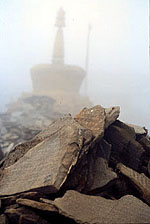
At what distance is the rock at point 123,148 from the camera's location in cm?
266

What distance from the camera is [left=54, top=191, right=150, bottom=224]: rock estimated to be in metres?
1.62

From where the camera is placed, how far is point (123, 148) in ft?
8.88

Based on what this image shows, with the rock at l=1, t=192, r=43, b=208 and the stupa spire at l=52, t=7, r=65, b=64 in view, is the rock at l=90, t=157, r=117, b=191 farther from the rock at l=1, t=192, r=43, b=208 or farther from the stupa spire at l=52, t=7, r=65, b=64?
Answer: the stupa spire at l=52, t=7, r=65, b=64

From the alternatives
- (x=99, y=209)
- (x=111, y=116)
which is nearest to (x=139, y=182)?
(x=99, y=209)

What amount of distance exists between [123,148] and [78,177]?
3.02 ft

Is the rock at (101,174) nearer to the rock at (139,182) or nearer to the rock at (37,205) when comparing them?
the rock at (139,182)

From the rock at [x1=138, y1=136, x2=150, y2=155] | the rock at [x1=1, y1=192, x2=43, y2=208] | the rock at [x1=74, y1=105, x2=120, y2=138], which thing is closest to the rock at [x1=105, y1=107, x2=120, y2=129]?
the rock at [x1=74, y1=105, x2=120, y2=138]

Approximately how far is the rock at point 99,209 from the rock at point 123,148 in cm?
78

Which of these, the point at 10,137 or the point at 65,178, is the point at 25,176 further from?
the point at 10,137

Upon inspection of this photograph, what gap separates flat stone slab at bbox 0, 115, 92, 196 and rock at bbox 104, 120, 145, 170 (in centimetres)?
59

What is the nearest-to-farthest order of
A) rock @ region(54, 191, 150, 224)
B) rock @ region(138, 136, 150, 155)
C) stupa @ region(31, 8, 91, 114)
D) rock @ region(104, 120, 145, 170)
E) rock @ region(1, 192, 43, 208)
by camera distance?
1. rock @ region(54, 191, 150, 224)
2. rock @ region(1, 192, 43, 208)
3. rock @ region(104, 120, 145, 170)
4. rock @ region(138, 136, 150, 155)
5. stupa @ region(31, 8, 91, 114)

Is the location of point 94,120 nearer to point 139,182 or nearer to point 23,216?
point 139,182

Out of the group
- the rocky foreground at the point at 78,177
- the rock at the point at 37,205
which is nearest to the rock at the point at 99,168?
the rocky foreground at the point at 78,177

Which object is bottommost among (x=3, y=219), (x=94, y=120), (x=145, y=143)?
(x=3, y=219)
